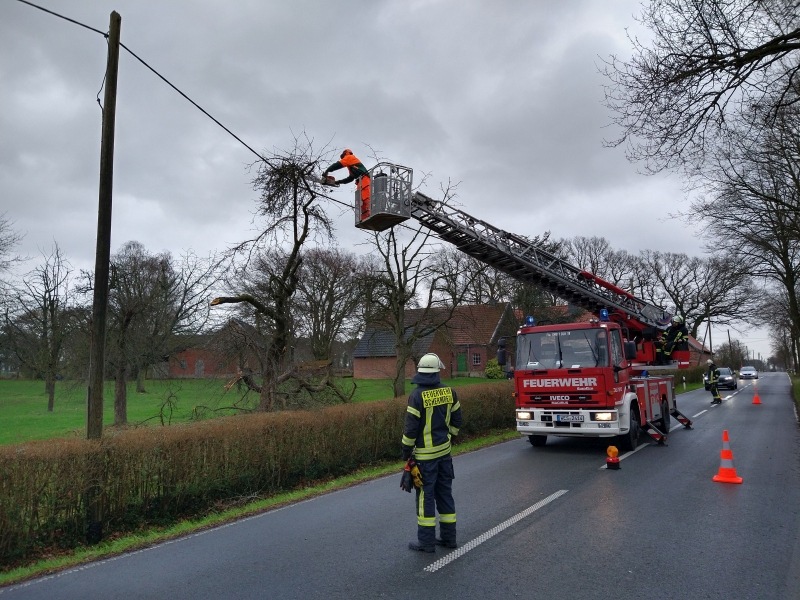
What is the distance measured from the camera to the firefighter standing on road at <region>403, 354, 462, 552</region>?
Answer: 5586 millimetres

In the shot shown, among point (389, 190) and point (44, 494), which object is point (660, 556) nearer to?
point (44, 494)

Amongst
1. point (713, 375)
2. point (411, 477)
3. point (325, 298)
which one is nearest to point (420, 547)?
point (411, 477)

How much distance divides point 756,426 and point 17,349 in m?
40.0

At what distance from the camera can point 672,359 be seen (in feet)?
49.6

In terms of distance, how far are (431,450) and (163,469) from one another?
3.82 metres

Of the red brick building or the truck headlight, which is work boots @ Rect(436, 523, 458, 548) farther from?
the red brick building

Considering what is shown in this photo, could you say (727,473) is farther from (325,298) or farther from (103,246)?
(325,298)

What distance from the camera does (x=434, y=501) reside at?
5637mm

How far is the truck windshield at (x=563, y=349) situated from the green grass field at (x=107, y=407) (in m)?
5.90

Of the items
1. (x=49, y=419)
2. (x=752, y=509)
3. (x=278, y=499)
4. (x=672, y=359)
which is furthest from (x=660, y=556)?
(x=49, y=419)

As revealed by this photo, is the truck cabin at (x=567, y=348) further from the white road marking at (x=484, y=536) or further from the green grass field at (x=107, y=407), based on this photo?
the green grass field at (x=107, y=407)

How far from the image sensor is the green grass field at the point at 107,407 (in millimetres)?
13992

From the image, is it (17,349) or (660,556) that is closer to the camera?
(660,556)

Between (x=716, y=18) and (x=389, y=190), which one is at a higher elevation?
(x=716, y=18)
